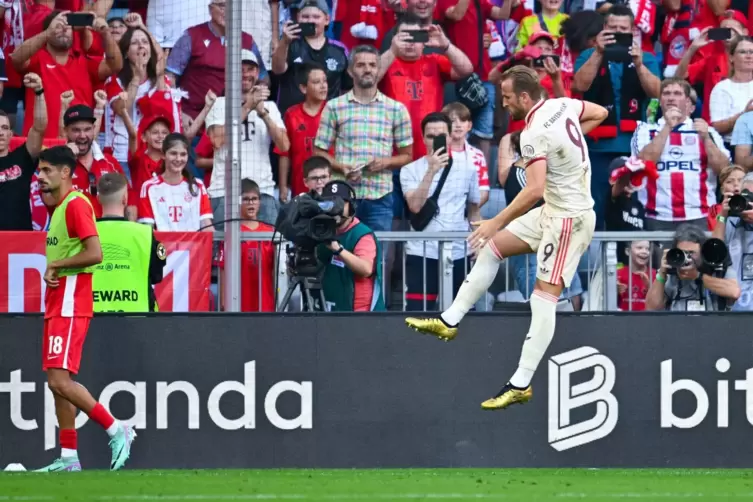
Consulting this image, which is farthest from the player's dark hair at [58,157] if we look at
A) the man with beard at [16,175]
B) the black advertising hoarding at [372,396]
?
the man with beard at [16,175]

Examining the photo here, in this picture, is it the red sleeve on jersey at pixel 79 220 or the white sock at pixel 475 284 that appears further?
the red sleeve on jersey at pixel 79 220

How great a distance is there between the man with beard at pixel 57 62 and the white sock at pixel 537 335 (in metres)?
5.12

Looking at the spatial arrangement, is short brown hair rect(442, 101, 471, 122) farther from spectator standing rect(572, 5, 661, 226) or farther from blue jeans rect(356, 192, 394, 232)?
spectator standing rect(572, 5, 661, 226)

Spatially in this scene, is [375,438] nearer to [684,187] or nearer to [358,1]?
[684,187]

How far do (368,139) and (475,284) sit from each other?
138 inches

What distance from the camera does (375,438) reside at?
31.0ft

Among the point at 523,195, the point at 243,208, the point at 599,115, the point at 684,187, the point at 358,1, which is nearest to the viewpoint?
the point at 523,195

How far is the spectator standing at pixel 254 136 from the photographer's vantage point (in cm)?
1068

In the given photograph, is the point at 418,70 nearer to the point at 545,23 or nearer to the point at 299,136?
the point at 299,136

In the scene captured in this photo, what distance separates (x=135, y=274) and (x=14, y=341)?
1013 millimetres

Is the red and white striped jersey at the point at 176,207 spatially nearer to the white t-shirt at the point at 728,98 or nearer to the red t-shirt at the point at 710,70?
the white t-shirt at the point at 728,98

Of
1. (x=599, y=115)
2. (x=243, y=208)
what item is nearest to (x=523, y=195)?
(x=599, y=115)

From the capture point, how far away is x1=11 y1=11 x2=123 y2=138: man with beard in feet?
36.9

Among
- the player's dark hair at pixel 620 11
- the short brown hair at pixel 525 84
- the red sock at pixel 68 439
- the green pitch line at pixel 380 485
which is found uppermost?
the player's dark hair at pixel 620 11
